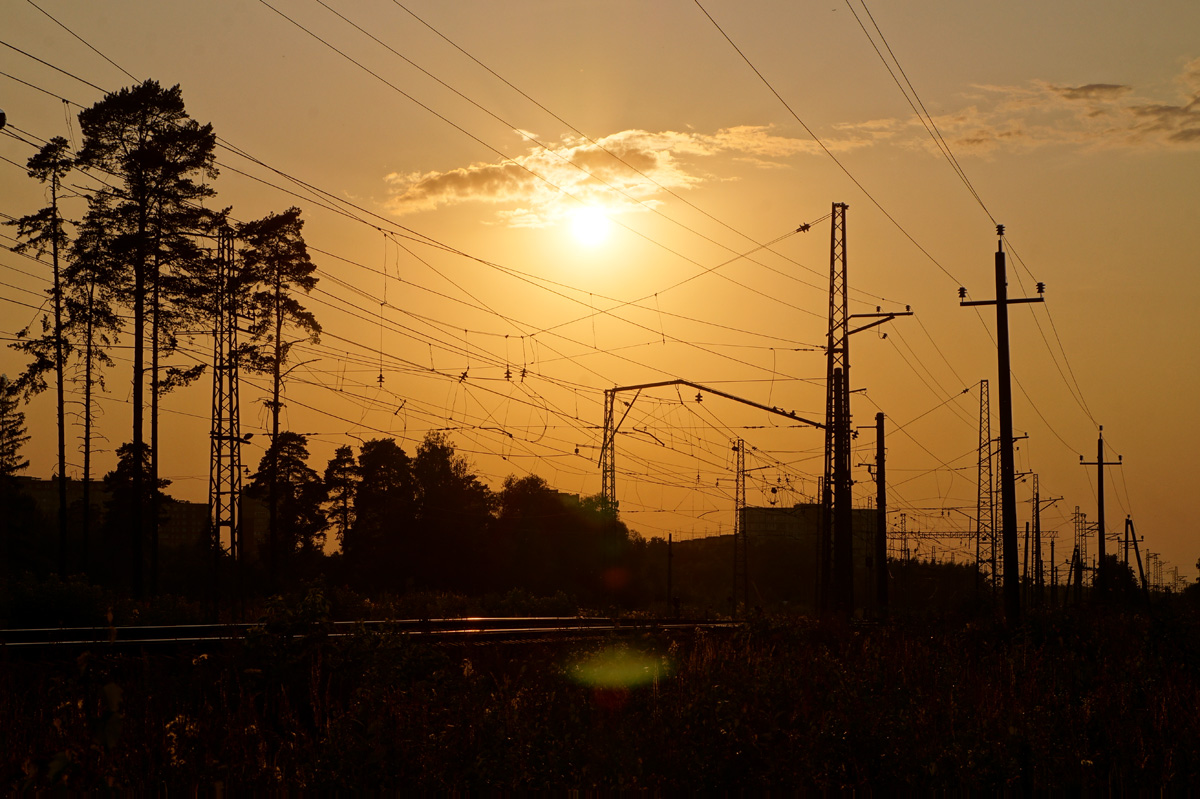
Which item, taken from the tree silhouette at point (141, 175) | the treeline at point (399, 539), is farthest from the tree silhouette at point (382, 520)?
the tree silhouette at point (141, 175)

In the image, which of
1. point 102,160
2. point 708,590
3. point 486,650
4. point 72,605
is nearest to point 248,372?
point 102,160

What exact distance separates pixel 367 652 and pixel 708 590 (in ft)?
398

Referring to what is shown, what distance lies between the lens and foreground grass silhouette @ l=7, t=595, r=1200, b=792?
7605 millimetres

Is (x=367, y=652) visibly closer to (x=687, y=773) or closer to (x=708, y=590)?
(x=687, y=773)

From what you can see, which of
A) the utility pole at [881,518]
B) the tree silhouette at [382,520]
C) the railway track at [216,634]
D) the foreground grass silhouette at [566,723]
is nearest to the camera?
the foreground grass silhouette at [566,723]

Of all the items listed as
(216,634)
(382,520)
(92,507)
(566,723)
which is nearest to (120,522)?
(92,507)

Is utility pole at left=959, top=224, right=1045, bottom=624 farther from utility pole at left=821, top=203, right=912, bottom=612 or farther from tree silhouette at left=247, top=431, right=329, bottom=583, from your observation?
tree silhouette at left=247, top=431, right=329, bottom=583

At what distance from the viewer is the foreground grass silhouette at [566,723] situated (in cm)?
761

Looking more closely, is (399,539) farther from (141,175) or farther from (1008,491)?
(1008,491)

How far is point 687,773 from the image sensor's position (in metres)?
8.43

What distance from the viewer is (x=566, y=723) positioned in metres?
9.72

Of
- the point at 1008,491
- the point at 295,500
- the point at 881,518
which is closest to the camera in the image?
the point at 1008,491

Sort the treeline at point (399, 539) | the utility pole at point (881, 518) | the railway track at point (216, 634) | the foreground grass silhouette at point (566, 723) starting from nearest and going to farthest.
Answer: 1. the foreground grass silhouette at point (566, 723)
2. the railway track at point (216, 634)
3. the utility pole at point (881, 518)
4. the treeline at point (399, 539)

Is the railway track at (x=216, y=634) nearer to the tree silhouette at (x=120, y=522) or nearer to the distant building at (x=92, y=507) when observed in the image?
the distant building at (x=92, y=507)
